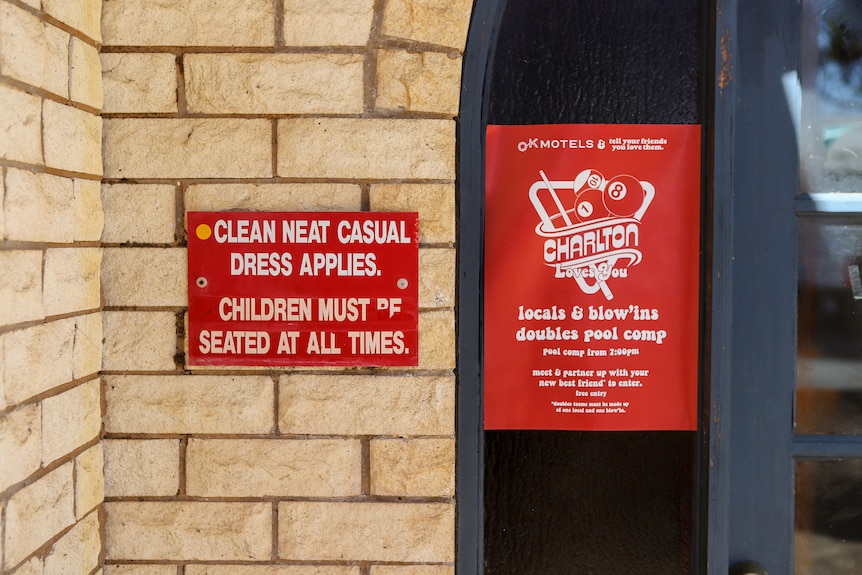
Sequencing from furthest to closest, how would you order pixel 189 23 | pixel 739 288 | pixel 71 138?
pixel 739 288
pixel 189 23
pixel 71 138

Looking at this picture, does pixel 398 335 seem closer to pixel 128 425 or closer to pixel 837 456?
pixel 128 425

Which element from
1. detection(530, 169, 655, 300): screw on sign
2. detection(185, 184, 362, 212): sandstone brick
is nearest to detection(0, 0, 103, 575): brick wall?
detection(185, 184, 362, 212): sandstone brick

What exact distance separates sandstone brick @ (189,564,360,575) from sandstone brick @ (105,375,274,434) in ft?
1.06

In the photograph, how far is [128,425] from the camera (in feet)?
4.77

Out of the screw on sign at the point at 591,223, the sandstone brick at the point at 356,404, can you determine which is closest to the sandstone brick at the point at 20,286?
the sandstone brick at the point at 356,404

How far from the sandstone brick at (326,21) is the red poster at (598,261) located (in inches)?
15.2

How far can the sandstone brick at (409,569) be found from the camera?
57.8 inches

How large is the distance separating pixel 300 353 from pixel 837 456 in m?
1.34

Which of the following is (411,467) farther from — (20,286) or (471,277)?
(20,286)

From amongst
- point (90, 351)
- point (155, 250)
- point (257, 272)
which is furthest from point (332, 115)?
point (90, 351)

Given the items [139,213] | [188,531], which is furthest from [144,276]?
[188,531]

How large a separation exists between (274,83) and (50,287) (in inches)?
25.5

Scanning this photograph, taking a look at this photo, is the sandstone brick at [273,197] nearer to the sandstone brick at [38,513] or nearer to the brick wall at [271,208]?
the brick wall at [271,208]

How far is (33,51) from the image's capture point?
120 cm
